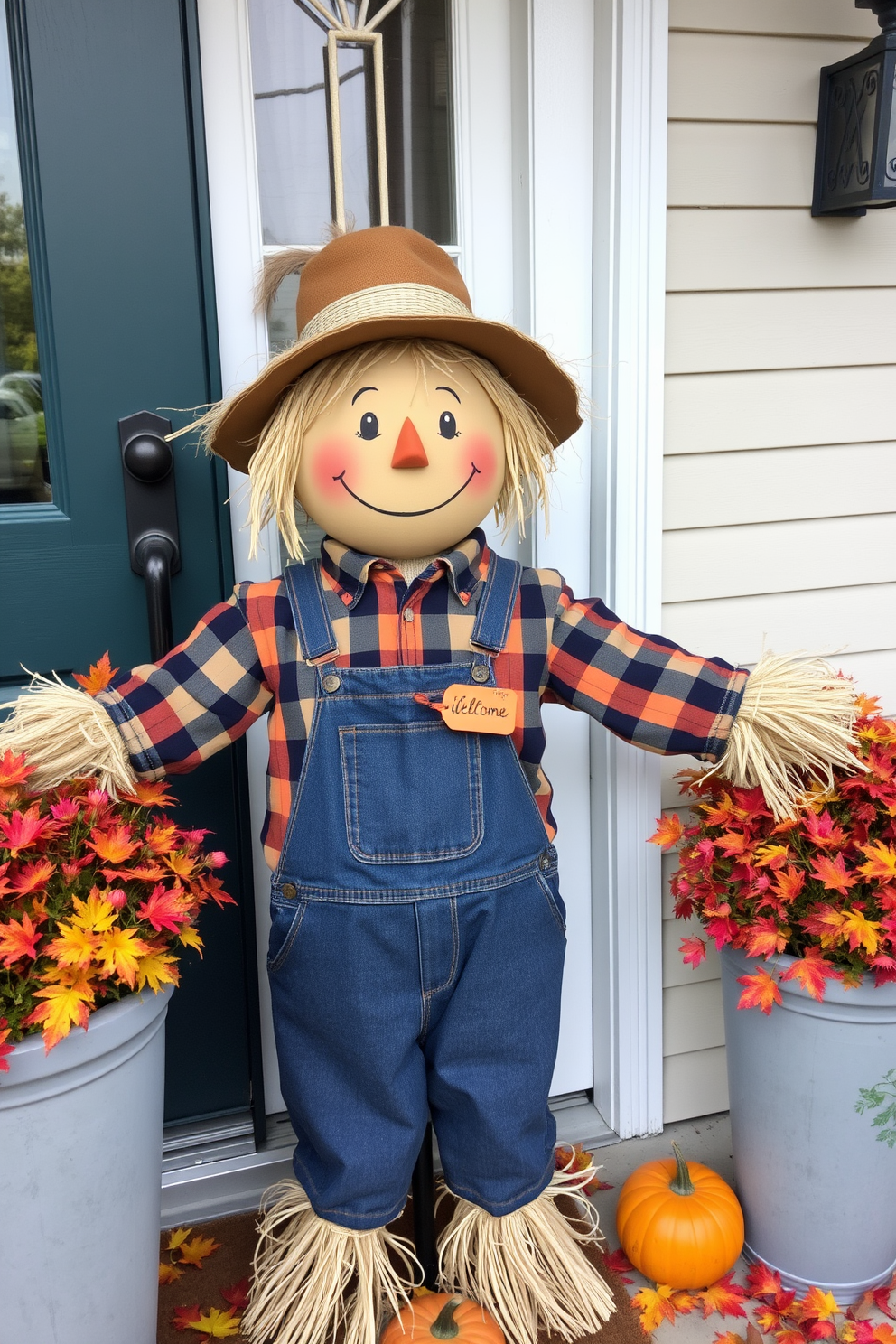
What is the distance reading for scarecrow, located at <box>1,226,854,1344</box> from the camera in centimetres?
135

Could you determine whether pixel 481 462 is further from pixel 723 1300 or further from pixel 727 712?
pixel 723 1300

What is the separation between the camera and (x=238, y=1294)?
5.33 feet

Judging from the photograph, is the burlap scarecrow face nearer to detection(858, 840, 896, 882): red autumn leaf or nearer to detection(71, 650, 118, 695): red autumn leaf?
detection(71, 650, 118, 695): red autumn leaf

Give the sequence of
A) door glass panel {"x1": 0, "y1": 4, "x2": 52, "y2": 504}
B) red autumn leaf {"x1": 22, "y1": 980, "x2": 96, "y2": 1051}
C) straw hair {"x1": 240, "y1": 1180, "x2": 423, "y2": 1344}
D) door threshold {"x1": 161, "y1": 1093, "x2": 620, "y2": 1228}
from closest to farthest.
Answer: red autumn leaf {"x1": 22, "y1": 980, "x2": 96, "y2": 1051}
straw hair {"x1": 240, "y1": 1180, "x2": 423, "y2": 1344}
door glass panel {"x1": 0, "y1": 4, "x2": 52, "y2": 504}
door threshold {"x1": 161, "y1": 1093, "x2": 620, "y2": 1228}

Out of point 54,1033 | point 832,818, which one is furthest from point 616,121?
point 54,1033

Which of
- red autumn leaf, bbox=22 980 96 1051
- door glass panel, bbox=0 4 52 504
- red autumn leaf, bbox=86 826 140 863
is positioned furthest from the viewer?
door glass panel, bbox=0 4 52 504

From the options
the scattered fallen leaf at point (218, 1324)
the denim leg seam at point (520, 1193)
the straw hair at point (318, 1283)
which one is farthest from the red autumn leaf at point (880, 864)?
the scattered fallen leaf at point (218, 1324)

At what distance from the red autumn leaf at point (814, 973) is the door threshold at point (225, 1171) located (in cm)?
73

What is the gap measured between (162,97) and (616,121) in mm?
733

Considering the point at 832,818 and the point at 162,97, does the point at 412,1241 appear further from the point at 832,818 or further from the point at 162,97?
the point at 162,97

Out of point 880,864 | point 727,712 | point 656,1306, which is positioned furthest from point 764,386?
point 656,1306

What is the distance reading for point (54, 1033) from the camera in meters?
1.11

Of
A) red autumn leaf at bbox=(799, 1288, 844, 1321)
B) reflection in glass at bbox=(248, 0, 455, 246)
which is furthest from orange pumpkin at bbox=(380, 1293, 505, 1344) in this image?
reflection in glass at bbox=(248, 0, 455, 246)

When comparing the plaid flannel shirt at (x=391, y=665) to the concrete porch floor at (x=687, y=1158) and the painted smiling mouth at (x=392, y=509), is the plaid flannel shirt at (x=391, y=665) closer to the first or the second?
the painted smiling mouth at (x=392, y=509)
